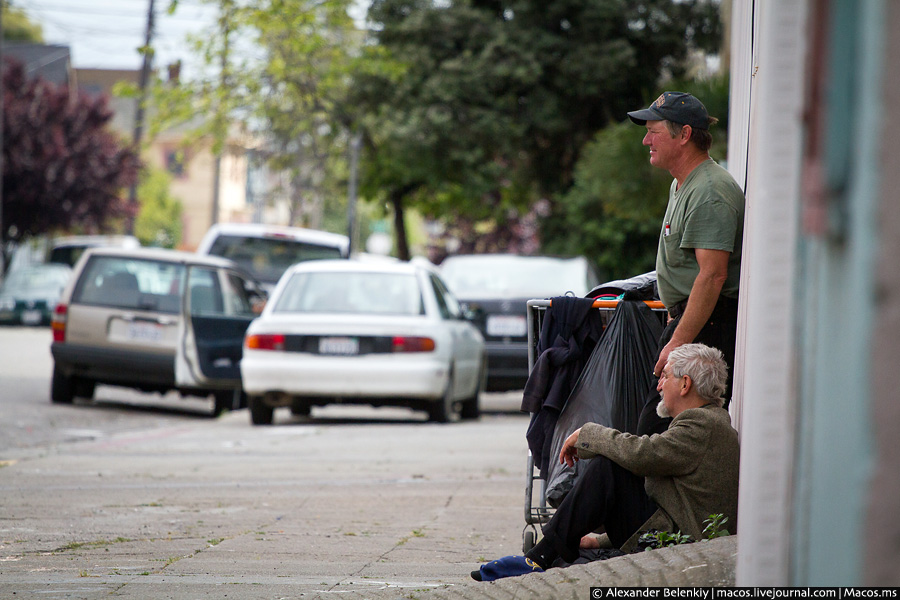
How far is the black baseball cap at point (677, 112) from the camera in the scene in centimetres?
471

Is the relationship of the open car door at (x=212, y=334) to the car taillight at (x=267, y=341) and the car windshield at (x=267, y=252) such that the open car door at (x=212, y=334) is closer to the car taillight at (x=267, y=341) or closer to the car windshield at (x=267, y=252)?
the car taillight at (x=267, y=341)

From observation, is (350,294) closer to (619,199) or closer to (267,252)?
(619,199)

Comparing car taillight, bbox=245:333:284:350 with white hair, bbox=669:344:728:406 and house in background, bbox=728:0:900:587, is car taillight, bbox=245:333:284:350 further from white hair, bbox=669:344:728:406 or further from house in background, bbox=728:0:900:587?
house in background, bbox=728:0:900:587

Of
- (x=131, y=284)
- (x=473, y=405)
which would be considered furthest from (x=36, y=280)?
(x=473, y=405)

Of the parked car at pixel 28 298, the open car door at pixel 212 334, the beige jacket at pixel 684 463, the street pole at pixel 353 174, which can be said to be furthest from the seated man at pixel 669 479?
the parked car at pixel 28 298

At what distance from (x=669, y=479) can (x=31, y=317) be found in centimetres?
2933

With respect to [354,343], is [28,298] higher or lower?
lower

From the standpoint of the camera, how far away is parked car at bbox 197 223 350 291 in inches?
618

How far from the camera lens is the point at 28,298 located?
31234 millimetres

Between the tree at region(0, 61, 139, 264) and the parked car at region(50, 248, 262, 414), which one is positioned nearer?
the parked car at region(50, 248, 262, 414)

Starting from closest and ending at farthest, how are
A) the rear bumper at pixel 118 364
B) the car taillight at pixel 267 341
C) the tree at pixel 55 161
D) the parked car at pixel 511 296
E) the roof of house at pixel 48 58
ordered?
the car taillight at pixel 267 341, the rear bumper at pixel 118 364, the parked car at pixel 511 296, the tree at pixel 55 161, the roof of house at pixel 48 58

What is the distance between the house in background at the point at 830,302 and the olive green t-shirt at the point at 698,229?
218 cm

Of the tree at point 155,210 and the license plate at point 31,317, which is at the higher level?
the tree at point 155,210

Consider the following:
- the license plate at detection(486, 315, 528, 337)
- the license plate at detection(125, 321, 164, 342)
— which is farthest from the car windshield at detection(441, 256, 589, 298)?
the license plate at detection(125, 321, 164, 342)
